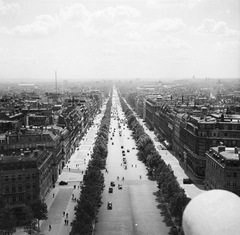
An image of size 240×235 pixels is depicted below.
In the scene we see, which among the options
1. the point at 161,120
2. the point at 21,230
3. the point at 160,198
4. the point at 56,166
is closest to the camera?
the point at 21,230

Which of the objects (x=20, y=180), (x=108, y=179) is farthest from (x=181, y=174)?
(x=20, y=180)

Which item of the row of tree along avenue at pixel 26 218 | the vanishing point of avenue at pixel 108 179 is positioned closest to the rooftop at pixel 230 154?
the vanishing point of avenue at pixel 108 179

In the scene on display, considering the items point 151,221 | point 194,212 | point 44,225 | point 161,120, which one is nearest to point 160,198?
point 151,221

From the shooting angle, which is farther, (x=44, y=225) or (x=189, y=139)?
(x=189, y=139)

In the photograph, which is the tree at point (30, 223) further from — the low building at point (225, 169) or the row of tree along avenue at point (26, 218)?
the low building at point (225, 169)

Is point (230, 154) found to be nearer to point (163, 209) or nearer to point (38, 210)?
point (163, 209)

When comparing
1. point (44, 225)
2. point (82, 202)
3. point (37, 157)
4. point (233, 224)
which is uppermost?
point (233, 224)

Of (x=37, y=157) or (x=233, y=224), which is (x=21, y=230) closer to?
(x=37, y=157)
